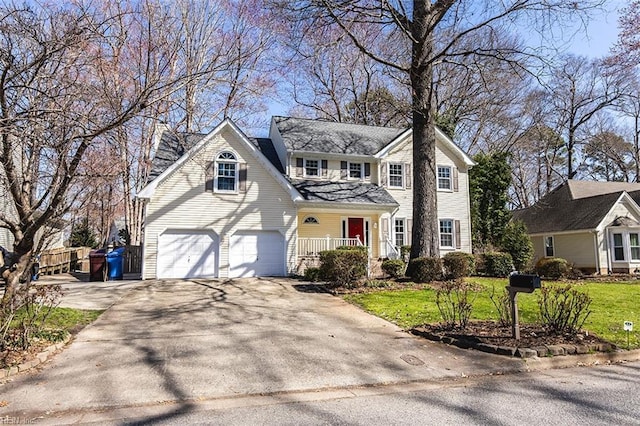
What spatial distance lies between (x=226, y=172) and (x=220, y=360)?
12.0 meters

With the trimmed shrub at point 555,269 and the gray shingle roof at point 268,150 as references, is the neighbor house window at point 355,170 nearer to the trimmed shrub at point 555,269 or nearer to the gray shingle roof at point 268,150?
the gray shingle roof at point 268,150

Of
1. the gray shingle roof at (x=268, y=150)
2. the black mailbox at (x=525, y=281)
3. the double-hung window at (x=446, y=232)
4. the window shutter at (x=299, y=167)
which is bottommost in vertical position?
the black mailbox at (x=525, y=281)

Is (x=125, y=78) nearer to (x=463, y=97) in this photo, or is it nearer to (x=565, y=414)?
(x=565, y=414)

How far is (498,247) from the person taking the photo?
2203cm

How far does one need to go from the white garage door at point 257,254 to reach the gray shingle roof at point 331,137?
4.91 metres

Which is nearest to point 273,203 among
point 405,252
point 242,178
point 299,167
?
point 242,178

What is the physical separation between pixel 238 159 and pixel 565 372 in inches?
559

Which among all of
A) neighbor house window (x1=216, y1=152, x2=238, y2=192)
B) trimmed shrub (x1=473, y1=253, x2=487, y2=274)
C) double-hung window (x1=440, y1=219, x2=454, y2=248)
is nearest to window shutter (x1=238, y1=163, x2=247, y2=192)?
neighbor house window (x1=216, y1=152, x2=238, y2=192)

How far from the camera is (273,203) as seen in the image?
1728 cm

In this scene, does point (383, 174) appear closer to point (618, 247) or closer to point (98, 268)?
point (98, 268)

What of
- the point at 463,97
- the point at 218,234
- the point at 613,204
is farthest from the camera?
the point at 463,97

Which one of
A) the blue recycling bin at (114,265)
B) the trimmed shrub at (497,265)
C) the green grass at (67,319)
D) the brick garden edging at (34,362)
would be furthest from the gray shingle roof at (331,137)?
the brick garden edging at (34,362)

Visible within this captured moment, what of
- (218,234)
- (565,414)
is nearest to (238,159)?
(218,234)

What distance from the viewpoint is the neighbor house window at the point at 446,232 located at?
21297 millimetres
